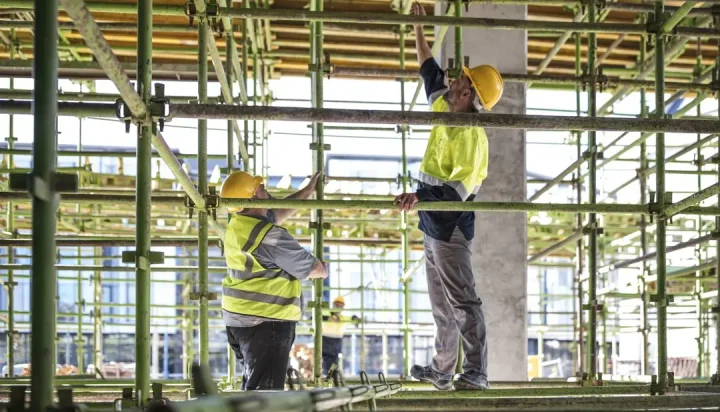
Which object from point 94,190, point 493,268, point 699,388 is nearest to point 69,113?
point 699,388

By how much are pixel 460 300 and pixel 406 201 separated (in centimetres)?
74

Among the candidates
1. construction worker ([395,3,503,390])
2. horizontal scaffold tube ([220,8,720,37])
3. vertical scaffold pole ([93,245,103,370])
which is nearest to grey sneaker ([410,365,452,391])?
construction worker ([395,3,503,390])

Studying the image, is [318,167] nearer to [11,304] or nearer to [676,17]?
[676,17]

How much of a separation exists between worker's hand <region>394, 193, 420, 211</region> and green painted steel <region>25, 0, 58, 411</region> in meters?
2.96

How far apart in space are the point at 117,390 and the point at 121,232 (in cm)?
976

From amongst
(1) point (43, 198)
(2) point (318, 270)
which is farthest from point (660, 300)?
(1) point (43, 198)

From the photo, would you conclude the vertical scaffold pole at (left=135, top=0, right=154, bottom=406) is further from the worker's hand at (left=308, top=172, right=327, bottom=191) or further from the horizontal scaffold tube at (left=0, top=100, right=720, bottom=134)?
the worker's hand at (left=308, top=172, right=327, bottom=191)

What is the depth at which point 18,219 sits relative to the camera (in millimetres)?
15922

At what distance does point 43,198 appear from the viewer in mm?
2449

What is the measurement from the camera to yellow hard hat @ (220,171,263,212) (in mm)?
6441

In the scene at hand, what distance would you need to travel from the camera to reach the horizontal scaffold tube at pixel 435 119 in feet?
13.9

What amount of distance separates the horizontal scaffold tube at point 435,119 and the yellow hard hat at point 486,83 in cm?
108

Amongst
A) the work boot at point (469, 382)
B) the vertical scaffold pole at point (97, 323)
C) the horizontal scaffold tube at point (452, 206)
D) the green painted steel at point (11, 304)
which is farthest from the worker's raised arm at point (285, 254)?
the vertical scaffold pole at point (97, 323)

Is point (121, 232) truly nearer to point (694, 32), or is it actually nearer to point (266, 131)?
point (266, 131)
